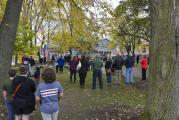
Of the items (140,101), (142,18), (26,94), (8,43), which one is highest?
(142,18)

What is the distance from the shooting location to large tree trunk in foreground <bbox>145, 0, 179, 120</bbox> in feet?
29.9

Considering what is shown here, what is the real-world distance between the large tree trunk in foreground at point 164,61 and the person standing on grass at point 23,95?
8.96ft

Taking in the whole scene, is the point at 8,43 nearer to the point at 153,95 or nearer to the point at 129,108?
the point at 129,108

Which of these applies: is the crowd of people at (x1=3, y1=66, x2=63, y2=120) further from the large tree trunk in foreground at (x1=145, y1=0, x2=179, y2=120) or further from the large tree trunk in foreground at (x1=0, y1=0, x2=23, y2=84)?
the large tree trunk in foreground at (x1=0, y1=0, x2=23, y2=84)

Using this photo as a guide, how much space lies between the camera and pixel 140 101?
17.1m

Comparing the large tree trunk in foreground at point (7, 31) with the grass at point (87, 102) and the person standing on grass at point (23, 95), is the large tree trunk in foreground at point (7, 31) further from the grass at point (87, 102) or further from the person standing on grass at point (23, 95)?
the person standing on grass at point (23, 95)

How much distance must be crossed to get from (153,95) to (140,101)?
749 centimetres

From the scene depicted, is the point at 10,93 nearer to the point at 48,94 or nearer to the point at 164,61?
the point at 48,94

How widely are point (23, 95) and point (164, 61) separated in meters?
A: 3.15

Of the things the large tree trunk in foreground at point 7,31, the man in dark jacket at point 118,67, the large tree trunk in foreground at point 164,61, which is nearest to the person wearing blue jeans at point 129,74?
the man in dark jacket at point 118,67

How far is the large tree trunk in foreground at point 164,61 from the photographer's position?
9125 millimetres

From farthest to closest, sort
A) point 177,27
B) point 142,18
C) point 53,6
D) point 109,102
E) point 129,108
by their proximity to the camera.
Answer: point 142,18, point 53,6, point 109,102, point 129,108, point 177,27

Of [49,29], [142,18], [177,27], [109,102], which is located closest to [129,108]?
[109,102]

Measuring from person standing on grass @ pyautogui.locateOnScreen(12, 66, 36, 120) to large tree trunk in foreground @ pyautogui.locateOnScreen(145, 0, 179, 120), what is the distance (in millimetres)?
2730
